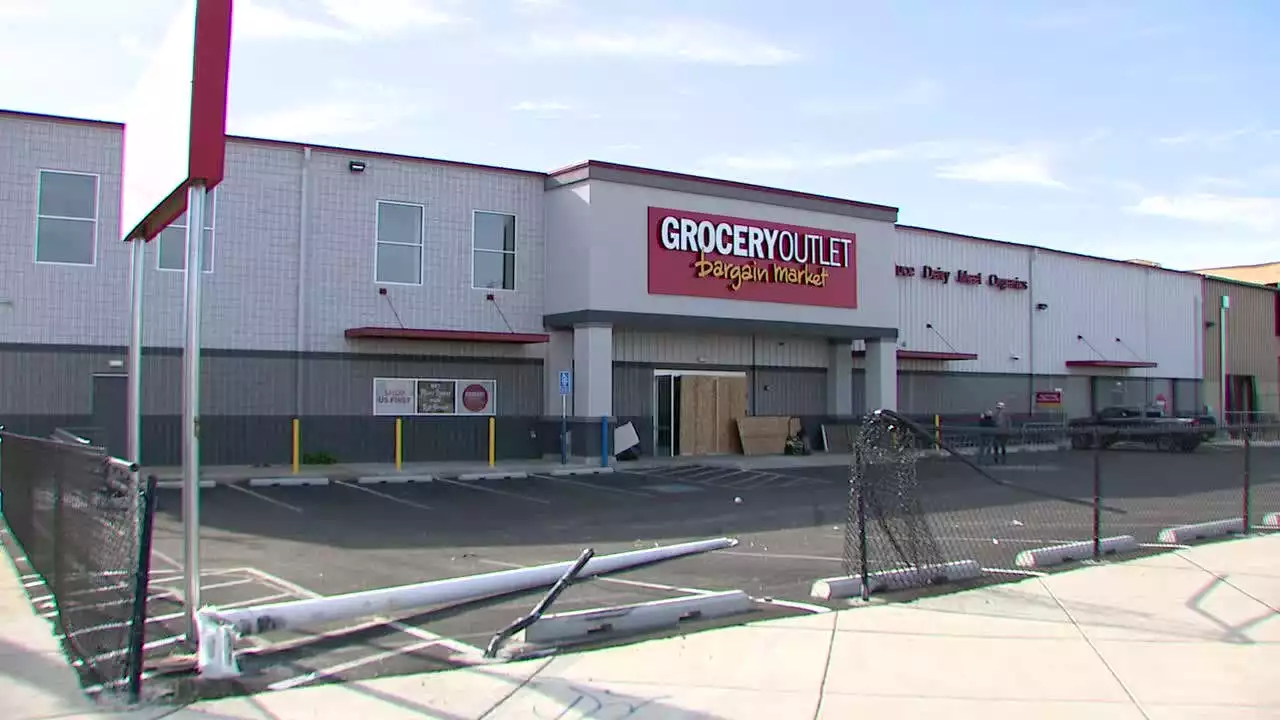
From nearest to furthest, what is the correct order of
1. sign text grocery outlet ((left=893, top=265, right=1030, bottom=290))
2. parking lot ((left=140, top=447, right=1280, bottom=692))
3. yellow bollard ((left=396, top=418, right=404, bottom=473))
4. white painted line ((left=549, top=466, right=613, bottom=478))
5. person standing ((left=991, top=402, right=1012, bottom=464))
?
parking lot ((left=140, top=447, right=1280, bottom=692))
person standing ((left=991, top=402, right=1012, bottom=464))
yellow bollard ((left=396, top=418, right=404, bottom=473))
white painted line ((left=549, top=466, right=613, bottom=478))
sign text grocery outlet ((left=893, top=265, right=1030, bottom=290))

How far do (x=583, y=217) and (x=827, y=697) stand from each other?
71.2 ft

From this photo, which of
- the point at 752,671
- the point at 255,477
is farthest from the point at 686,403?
the point at 752,671

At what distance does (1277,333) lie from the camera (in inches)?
2089

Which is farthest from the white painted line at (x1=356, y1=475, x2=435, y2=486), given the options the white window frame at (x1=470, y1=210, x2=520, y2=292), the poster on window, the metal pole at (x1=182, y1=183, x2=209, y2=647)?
the metal pole at (x1=182, y1=183, x2=209, y2=647)

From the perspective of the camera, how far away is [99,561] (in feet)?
23.4

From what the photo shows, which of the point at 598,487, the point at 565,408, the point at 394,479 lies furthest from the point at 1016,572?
the point at 565,408

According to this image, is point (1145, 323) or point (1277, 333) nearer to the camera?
point (1145, 323)

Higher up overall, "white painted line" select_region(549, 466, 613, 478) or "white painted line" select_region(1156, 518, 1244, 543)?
"white painted line" select_region(1156, 518, 1244, 543)

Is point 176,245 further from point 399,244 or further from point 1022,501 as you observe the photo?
point 1022,501

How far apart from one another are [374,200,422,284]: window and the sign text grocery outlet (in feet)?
56.1

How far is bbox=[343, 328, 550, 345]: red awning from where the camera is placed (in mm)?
25188

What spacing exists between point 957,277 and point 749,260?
12.0 meters

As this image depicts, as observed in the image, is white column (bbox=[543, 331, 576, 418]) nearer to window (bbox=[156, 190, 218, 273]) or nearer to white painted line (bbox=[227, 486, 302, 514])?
window (bbox=[156, 190, 218, 273])

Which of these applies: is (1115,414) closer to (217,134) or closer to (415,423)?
(415,423)
